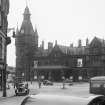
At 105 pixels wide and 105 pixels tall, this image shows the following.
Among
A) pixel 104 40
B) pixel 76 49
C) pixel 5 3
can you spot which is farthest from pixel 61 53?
pixel 5 3

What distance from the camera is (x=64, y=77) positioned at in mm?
98312

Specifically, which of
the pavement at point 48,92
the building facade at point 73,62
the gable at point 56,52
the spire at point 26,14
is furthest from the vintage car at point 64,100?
the spire at point 26,14

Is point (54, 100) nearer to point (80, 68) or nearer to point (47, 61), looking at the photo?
point (80, 68)

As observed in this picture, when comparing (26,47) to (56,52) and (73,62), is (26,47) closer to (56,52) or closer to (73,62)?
(56,52)

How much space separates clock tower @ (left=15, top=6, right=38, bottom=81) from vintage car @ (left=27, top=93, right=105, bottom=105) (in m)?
99.9

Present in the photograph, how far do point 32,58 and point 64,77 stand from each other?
1685 cm

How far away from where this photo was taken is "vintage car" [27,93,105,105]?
489cm

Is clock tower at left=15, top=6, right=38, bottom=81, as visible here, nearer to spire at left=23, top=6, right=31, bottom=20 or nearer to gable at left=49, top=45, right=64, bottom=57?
spire at left=23, top=6, right=31, bottom=20

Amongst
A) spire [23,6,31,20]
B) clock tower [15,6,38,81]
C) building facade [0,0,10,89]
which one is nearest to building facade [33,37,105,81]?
clock tower [15,6,38,81]

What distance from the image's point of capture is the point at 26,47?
113 meters

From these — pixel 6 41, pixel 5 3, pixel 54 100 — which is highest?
Answer: pixel 5 3

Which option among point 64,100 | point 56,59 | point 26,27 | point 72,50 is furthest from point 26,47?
point 64,100

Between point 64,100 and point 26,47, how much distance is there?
109 metres

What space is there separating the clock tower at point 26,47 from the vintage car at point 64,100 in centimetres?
9991
